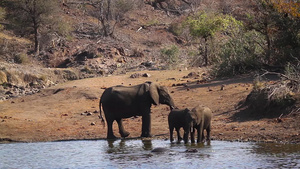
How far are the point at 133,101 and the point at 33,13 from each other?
79.0ft

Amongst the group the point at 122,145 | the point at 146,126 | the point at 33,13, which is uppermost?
the point at 33,13

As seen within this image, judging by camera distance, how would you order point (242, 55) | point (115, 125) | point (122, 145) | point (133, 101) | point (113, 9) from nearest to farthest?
point (122, 145), point (133, 101), point (115, 125), point (242, 55), point (113, 9)

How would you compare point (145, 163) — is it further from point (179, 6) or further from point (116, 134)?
point (179, 6)

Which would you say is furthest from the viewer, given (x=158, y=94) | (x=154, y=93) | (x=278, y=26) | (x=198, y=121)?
(x=278, y=26)

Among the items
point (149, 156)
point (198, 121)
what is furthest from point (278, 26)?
point (149, 156)

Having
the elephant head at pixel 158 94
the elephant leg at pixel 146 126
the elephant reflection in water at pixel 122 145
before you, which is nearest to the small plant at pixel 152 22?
the elephant head at pixel 158 94

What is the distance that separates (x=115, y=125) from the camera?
1877 cm

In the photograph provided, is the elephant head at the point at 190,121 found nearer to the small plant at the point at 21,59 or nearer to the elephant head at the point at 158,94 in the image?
the elephant head at the point at 158,94

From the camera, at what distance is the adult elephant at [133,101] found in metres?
16.1

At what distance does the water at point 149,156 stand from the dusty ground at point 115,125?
4.01 ft

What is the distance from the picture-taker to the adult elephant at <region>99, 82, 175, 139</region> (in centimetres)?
1609

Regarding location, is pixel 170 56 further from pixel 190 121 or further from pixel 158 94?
pixel 190 121

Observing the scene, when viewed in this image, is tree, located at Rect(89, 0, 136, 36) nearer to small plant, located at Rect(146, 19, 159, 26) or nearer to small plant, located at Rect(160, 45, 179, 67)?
small plant, located at Rect(146, 19, 159, 26)

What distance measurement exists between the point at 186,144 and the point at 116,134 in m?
3.67
